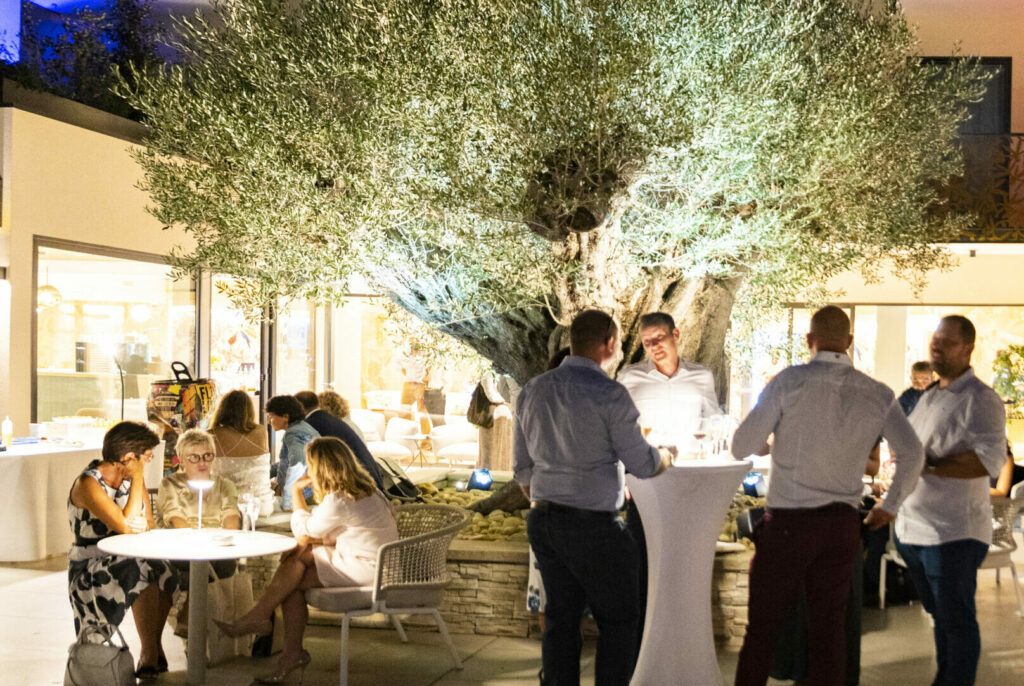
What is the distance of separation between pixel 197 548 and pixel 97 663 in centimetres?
73

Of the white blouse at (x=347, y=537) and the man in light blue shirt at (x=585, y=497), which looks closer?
the man in light blue shirt at (x=585, y=497)

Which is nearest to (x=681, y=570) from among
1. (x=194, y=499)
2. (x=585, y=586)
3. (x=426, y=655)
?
(x=585, y=586)

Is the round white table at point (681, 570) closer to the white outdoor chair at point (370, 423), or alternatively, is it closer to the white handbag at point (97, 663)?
the white handbag at point (97, 663)

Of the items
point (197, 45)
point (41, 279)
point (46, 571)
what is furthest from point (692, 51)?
point (41, 279)

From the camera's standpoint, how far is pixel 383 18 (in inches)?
262

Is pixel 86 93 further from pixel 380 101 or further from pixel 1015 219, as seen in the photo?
pixel 1015 219

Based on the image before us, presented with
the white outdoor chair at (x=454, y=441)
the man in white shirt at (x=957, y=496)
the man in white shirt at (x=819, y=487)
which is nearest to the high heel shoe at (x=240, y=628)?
the man in white shirt at (x=819, y=487)

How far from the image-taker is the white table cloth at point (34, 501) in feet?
28.1

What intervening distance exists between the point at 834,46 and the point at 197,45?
15.9 ft

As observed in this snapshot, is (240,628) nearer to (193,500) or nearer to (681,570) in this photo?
(193,500)

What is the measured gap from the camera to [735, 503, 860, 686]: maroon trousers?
14.0 ft

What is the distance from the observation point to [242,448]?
8.02 meters

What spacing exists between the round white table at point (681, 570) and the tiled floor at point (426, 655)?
0.75 meters

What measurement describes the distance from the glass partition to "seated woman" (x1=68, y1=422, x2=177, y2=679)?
570 centimetres
